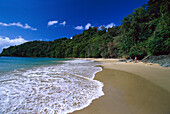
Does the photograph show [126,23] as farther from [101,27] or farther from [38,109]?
[101,27]

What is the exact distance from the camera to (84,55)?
5231 centimetres

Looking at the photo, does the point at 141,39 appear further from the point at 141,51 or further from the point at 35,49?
the point at 35,49

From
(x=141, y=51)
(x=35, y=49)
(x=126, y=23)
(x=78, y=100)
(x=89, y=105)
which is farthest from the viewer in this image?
(x=35, y=49)

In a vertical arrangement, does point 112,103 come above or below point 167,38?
below

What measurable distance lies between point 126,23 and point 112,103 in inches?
1089

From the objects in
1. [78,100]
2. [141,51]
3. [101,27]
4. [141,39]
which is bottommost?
[78,100]

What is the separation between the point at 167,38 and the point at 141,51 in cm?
517

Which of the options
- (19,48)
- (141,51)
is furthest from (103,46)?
(19,48)

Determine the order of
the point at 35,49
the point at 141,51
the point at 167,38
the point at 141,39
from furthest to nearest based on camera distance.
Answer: the point at 35,49 < the point at 141,39 < the point at 141,51 < the point at 167,38

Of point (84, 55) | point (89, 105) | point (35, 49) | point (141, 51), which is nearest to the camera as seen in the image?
point (89, 105)

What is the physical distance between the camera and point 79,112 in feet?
5.76

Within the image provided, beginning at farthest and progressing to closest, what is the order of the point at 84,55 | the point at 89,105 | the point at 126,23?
the point at 84,55 < the point at 126,23 < the point at 89,105

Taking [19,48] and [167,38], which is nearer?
[167,38]

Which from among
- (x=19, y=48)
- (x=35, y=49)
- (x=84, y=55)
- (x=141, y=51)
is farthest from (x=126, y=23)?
(x=19, y=48)
